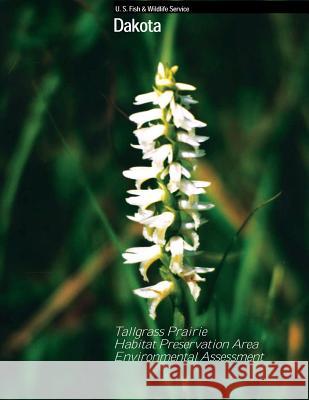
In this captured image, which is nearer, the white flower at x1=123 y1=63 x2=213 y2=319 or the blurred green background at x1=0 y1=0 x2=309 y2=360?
the white flower at x1=123 y1=63 x2=213 y2=319

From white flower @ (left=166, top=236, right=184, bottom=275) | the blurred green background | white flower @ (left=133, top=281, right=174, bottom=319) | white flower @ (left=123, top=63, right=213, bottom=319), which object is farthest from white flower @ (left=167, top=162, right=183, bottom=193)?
the blurred green background

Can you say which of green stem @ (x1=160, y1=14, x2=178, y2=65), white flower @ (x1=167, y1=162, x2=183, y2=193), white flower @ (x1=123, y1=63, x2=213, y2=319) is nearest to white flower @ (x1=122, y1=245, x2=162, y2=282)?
white flower @ (x1=123, y1=63, x2=213, y2=319)

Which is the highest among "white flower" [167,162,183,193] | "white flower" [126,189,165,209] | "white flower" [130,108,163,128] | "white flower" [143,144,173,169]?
"white flower" [130,108,163,128]

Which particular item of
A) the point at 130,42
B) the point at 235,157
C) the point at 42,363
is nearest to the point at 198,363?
the point at 42,363

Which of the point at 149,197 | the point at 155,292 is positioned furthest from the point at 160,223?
the point at 155,292

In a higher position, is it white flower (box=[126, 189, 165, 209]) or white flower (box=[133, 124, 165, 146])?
white flower (box=[133, 124, 165, 146])

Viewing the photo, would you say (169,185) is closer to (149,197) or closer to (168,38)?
(149,197)

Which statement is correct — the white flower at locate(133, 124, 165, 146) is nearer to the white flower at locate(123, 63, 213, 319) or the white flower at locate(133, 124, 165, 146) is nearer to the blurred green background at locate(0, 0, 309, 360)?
the white flower at locate(123, 63, 213, 319)

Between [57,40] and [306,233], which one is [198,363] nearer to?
[306,233]
